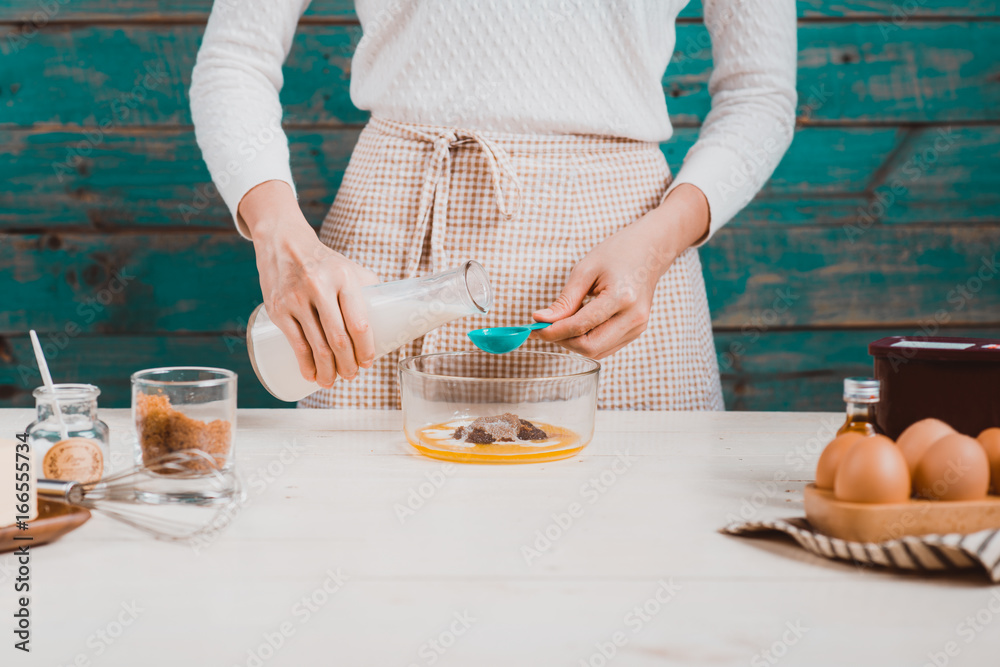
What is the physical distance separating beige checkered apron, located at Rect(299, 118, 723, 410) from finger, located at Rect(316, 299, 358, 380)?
0.90 ft

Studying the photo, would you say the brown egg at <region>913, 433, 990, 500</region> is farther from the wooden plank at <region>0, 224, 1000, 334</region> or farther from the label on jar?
the wooden plank at <region>0, 224, 1000, 334</region>

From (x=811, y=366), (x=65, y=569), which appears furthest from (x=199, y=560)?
(x=811, y=366)

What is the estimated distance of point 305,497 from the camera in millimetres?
703

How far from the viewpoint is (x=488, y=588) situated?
54cm

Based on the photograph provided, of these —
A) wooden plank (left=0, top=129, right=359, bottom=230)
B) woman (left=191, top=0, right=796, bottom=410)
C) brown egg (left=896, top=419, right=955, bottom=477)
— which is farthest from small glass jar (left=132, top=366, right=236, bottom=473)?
wooden plank (left=0, top=129, right=359, bottom=230)

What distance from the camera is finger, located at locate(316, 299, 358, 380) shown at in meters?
0.80

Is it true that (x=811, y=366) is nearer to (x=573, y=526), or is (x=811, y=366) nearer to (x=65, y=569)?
(x=573, y=526)

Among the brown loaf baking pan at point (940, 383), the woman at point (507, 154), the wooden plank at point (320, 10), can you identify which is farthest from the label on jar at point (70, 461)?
the wooden plank at point (320, 10)

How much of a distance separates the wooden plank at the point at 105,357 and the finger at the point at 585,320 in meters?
0.86

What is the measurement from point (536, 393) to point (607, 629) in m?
0.32

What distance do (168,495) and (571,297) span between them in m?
0.45

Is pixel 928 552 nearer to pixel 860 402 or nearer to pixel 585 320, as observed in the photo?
pixel 860 402

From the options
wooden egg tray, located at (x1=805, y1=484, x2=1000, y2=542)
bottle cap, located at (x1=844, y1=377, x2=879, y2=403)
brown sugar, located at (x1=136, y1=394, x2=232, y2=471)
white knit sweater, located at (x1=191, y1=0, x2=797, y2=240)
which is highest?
white knit sweater, located at (x1=191, y1=0, x2=797, y2=240)

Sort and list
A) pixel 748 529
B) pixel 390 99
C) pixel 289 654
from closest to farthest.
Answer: pixel 289 654, pixel 748 529, pixel 390 99
